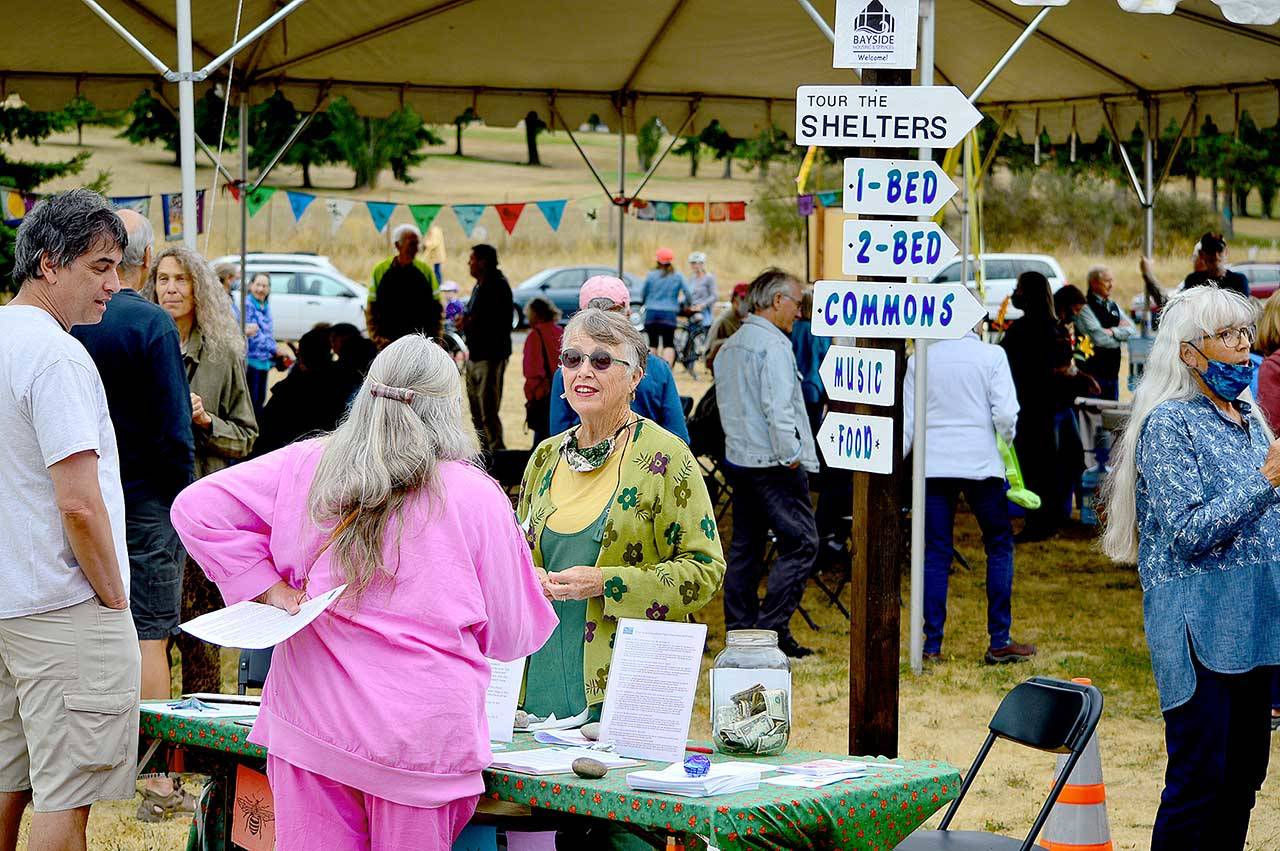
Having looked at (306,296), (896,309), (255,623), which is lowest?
(255,623)

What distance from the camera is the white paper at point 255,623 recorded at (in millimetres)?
2579

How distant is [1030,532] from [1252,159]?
3267 centimetres

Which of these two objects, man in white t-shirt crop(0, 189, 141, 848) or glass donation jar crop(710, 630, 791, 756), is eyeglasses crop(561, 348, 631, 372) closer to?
glass donation jar crop(710, 630, 791, 756)

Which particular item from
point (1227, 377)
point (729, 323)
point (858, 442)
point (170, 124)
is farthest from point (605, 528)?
point (170, 124)

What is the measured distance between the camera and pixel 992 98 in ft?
38.9

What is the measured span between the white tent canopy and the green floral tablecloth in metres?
5.93

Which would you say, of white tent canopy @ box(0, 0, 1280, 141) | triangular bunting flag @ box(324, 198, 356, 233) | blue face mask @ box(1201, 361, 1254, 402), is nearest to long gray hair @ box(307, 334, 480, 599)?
blue face mask @ box(1201, 361, 1254, 402)

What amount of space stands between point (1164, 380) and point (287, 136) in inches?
1458

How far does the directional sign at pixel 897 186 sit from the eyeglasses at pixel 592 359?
0.80 m

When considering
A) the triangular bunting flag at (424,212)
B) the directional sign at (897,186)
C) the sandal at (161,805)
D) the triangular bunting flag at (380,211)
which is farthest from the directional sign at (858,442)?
the triangular bunting flag at (380,211)

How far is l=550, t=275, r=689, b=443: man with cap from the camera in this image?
219 inches

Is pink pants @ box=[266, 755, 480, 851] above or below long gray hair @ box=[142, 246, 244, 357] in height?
below

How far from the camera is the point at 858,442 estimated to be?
3.96 metres

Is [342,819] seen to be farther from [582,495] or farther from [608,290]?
[608,290]
